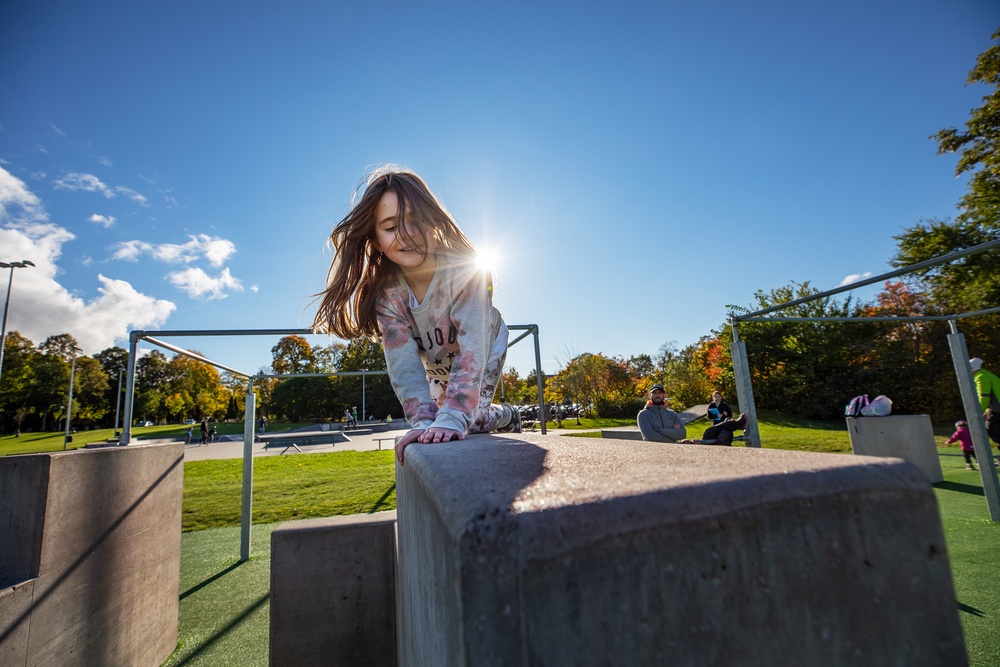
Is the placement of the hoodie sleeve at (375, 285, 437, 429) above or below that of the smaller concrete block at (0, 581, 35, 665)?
above

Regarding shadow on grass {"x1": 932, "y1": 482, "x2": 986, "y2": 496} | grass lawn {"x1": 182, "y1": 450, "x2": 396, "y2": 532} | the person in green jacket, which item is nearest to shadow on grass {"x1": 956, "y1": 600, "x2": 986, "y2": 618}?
shadow on grass {"x1": 932, "y1": 482, "x2": 986, "y2": 496}

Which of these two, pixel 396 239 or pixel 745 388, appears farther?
pixel 745 388

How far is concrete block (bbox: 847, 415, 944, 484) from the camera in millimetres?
6690

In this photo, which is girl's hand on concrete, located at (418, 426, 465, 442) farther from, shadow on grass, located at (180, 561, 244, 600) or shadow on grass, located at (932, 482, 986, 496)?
shadow on grass, located at (932, 482, 986, 496)

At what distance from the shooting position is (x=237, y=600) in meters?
3.79

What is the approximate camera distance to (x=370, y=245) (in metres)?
2.15

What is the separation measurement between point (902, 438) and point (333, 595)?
825 cm

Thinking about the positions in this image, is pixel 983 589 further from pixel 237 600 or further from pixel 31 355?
pixel 31 355

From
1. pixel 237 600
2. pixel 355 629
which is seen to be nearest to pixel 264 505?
pixel 237 600

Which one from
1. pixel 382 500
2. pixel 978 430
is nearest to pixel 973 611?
pixel 978 430

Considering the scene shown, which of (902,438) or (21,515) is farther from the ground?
(21,515)

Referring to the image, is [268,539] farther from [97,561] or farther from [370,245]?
[370,245]

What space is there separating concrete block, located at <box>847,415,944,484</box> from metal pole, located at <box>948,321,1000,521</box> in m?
2.03

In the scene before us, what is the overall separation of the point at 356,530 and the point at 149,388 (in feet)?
218
